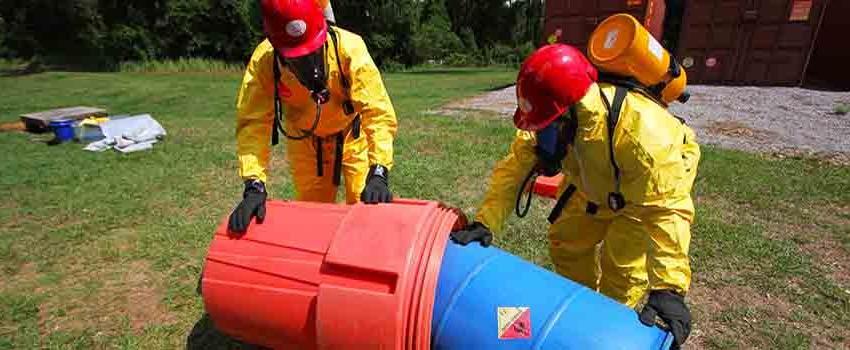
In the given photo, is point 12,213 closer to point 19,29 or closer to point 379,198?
point 379,198

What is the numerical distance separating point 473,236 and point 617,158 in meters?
0.68

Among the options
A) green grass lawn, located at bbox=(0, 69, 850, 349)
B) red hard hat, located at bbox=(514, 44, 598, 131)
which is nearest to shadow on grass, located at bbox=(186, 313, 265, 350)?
green grass lawn, located at bbox=(0, 69, 850, 349)

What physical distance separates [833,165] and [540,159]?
235 inches

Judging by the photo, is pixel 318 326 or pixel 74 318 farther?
pixel 74 318

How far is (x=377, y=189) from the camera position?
2203 millimetres

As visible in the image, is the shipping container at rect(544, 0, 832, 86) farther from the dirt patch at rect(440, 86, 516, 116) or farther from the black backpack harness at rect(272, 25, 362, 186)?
the black backpack harness at rect(272, 25, 362, 186)

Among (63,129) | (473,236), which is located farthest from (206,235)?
(63,129)

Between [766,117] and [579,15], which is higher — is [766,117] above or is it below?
below

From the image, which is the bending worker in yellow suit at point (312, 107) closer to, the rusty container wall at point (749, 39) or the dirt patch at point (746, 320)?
the dirt patch at point (746, 320)

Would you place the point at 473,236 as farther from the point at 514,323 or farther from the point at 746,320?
the point at 746,320

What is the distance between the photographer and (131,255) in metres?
3.77

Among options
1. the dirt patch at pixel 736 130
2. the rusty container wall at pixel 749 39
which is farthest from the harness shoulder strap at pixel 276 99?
the rusty container wall at pixel 749 39

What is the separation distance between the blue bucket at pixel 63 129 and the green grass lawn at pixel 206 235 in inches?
13.6

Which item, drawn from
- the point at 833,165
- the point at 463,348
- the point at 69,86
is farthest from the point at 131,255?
the point at 69,86
